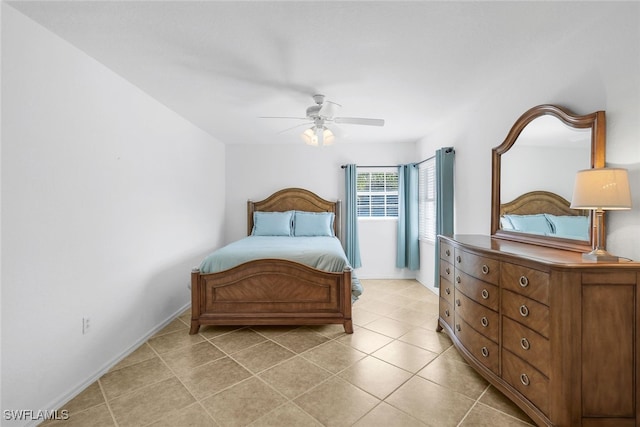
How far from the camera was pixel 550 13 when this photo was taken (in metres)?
1.59

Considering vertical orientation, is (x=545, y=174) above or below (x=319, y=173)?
below

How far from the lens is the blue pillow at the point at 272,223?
13.9 ft

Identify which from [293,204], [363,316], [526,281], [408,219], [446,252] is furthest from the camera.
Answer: [293,204]

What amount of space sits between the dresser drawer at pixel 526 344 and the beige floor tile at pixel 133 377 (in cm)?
240

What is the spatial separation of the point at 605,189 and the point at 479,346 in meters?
1.27

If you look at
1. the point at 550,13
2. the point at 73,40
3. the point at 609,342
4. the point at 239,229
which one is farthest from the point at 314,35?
the point at 239,229

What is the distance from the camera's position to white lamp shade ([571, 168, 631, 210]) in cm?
138

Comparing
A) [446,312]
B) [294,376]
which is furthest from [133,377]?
[446,312]

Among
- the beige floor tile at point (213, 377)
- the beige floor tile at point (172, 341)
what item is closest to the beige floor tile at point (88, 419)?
the beige floor tile at point (213, 377)

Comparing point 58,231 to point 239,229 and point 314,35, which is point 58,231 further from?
point 239,229

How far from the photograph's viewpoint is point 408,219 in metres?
4.53

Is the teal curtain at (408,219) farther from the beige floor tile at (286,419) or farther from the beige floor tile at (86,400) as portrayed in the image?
the beige floor tile at (86,400)

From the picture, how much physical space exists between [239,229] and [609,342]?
4510 millimetres

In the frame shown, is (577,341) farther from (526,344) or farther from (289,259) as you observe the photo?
(289,259)
